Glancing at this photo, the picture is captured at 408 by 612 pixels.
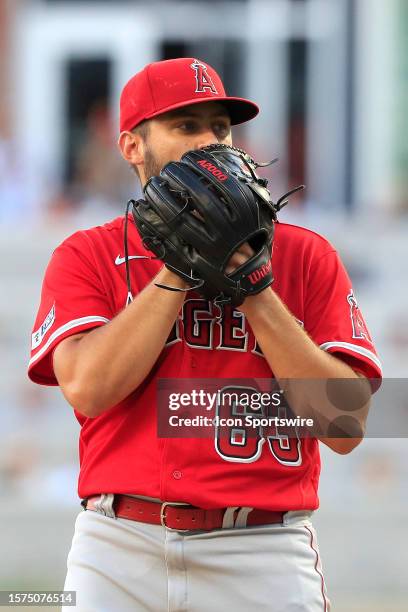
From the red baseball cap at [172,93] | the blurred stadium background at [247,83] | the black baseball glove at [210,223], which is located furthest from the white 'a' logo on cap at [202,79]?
the blurred stadium background at [247,83]

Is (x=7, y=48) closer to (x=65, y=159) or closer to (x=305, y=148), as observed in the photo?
(x=65, y=159)

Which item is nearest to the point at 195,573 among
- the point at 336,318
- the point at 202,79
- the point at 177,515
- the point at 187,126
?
the point at 177,515

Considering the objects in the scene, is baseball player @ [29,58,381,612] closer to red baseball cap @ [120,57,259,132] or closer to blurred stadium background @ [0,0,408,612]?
red baseball cap @ [120,57,259,132]

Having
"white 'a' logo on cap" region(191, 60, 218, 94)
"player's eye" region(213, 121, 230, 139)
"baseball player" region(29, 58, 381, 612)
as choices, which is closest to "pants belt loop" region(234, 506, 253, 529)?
"baseball player" region(29, 58, 381, 612)

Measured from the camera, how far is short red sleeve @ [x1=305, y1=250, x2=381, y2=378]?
2910mm

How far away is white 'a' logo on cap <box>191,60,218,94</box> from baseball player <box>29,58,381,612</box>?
78mm

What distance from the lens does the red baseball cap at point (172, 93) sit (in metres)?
3.07

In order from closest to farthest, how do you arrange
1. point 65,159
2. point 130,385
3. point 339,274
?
Answer: 1. point 130,385
2. point 339,274
3. point 65,159

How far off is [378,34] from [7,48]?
3.61 meters

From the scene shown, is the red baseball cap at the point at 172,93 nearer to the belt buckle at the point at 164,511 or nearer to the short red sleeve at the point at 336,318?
the short red sleeve at the point at 336,318

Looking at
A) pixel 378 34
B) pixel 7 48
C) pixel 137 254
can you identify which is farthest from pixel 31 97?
pixel 137 254

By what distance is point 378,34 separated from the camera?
37.7 feet

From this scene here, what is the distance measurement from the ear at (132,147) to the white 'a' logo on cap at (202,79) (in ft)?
0.73

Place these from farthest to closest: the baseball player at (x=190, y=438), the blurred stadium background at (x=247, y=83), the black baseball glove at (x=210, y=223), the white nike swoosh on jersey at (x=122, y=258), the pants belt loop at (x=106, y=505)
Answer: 1. the blurred stadium background at (x=247, y=83)
2. the white nike swoosh on jersey at (x=122, y=258)
3. the pants belt loop at (x=106, y=505)
4. the baseball player at (x=190, y=438)
5. the black baseball glove at (x=210, y=223)
